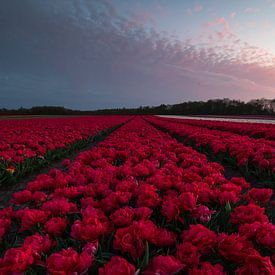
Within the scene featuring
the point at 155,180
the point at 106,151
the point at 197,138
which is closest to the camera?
the point at 155,180

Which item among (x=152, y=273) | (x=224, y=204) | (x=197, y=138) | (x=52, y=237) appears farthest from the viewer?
(x=197, y=138)

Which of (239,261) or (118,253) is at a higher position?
(239,261)

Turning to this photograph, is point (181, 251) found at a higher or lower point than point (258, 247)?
higher

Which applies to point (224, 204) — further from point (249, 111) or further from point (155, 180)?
point (249, 111)

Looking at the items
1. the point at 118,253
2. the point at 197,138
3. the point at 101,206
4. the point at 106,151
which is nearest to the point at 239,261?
the point at 118,253

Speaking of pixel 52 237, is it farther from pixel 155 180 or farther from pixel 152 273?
pixel 155 180

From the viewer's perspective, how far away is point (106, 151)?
5488 millimetres

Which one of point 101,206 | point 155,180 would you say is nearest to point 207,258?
point 101,206

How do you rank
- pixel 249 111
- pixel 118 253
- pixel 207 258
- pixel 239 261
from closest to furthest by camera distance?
pixel 239 261
pixel 207 258
pixel 118 253
pixel 249 111

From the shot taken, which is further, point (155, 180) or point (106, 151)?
point (106, 151)

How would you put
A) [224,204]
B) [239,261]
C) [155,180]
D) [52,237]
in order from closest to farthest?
[239,261], [52,237], [224,204], [155,180]

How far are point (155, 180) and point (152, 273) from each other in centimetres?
150

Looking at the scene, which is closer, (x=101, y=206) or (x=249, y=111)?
(x=101, y=206)

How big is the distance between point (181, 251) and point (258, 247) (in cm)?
68
